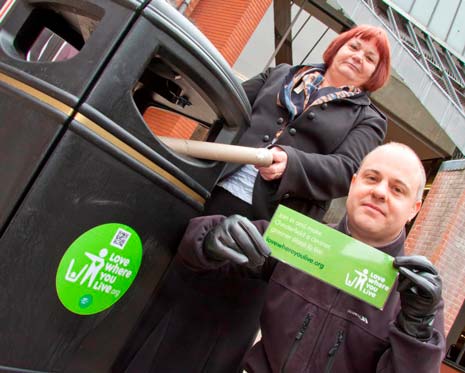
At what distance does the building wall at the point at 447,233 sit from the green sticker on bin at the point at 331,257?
15.7 feet

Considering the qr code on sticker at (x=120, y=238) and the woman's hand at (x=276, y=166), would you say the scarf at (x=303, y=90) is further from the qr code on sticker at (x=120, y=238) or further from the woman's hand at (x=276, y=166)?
the qr code on sticker at (x=120, y=238)

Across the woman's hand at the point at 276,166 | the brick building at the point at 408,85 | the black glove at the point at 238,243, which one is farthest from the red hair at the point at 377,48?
the brick building at the point at 408,85

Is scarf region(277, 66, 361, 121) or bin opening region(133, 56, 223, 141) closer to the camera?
bin opening region(133, 56, 223, 141)

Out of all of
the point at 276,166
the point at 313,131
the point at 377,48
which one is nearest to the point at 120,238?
the point at 276,166

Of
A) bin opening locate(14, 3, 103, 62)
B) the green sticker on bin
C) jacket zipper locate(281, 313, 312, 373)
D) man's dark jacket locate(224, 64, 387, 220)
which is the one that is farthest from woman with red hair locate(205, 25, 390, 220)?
bin opening locate(14, 3, 103, 62)

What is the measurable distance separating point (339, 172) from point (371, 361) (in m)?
0.55

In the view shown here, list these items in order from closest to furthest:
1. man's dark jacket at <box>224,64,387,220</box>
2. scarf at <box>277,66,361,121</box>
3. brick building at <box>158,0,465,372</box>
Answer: man's dark jacket at <box>224,64,387,220</box> < scarf at <box>277,66,361,121</box> < brick building at <box>158,0,465,372</box>

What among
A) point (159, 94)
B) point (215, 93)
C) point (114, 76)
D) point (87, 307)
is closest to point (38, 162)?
point (114, 76)

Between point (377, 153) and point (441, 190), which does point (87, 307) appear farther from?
point (441, 190)

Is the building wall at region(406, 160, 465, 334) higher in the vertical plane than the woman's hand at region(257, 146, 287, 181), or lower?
higher

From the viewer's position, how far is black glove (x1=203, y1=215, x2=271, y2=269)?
101 cm

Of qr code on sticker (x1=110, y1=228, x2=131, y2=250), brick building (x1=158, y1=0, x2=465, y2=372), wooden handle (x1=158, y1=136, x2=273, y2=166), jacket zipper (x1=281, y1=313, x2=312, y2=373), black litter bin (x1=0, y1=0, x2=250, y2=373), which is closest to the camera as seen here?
black litter bin (x1=0, y1=0, x2=250, y2=373)

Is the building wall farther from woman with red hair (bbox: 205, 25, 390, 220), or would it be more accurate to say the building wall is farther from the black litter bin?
the black litter bin

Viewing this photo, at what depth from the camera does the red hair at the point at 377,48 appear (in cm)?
155
